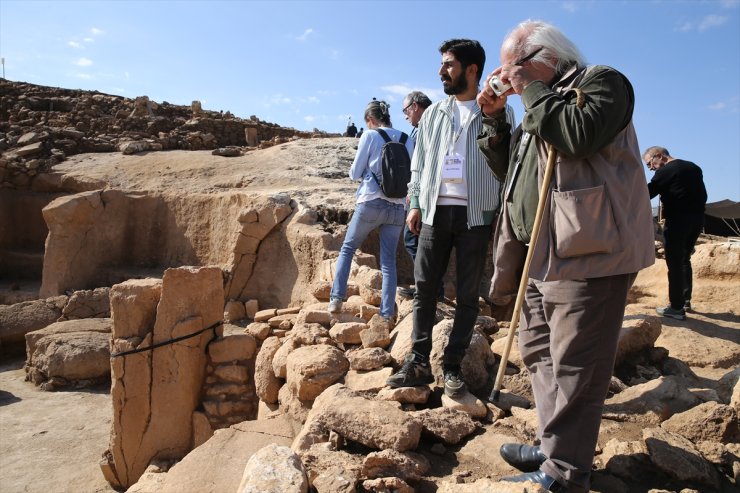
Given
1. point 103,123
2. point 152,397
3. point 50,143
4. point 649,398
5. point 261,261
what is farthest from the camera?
point 103,123

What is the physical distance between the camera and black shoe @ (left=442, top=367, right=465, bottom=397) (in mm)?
2781

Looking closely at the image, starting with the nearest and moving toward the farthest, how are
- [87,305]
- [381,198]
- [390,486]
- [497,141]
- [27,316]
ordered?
[390,486] < [497,141] < [381,198] < [27,316] < [87,305]

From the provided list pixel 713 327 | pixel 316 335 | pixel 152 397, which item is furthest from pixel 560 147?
pixel 713 327

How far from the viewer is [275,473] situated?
2047 mm

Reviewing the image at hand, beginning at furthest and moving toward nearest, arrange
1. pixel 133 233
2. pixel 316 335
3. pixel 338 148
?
pixel 338 148
pixel 133 233
pixel 316 335

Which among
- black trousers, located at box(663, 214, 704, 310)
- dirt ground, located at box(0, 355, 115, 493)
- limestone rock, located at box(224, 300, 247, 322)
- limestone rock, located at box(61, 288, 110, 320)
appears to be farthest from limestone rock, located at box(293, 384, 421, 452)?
limestone rock, located at box(61, 288, 110, 320)

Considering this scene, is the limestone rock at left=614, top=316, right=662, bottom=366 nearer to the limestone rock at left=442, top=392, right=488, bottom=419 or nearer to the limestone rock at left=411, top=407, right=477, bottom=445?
the limestone rock at left=442, top=392, right=488, bottom=419

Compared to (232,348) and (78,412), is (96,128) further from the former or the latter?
(232,348)

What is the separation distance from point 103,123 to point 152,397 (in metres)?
12.9

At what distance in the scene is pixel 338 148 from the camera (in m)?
12.0

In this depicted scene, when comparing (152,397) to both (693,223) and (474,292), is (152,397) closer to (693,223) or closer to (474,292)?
(474,292)

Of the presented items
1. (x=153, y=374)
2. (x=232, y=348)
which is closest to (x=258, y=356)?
(x=232, y=348)

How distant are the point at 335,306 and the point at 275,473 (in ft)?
8.36

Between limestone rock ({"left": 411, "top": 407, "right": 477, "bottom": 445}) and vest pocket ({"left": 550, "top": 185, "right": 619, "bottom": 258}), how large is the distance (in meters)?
1.06
